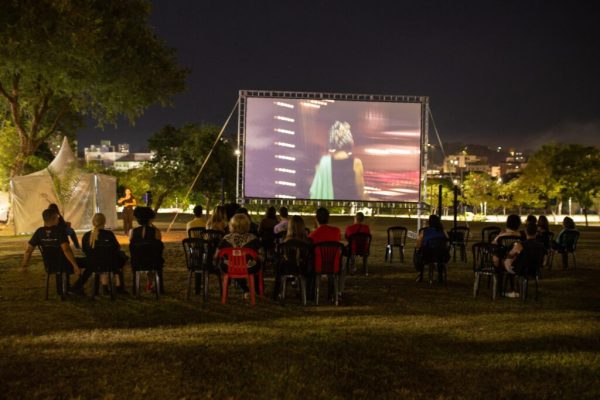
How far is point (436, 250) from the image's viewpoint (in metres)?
9.71

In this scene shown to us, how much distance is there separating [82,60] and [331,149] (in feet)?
25.9

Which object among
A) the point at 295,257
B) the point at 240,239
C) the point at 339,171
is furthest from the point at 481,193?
the point at 240,239

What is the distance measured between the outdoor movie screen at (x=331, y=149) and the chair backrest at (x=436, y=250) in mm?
8408

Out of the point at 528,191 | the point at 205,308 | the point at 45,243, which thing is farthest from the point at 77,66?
the point at 528,191

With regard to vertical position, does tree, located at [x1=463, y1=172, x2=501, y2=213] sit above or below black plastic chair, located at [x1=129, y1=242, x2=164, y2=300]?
above

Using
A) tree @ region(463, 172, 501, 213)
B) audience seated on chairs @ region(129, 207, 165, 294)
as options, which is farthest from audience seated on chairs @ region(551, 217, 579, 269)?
tree @ region(463, 172, 501, 213)

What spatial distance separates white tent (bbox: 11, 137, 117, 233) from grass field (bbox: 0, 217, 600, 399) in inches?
504

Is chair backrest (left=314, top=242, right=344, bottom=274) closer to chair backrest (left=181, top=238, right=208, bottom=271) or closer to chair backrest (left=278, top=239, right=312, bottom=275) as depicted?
chair backrest (left=278, top=239, right=312, bottom=275)

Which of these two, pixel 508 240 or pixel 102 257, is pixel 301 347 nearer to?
pixel 102 257

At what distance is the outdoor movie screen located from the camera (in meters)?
17.8

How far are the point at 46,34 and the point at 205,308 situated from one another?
939 cm

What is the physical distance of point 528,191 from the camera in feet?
165

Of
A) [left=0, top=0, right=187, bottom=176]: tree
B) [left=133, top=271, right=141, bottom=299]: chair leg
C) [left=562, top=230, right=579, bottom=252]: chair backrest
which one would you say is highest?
[left=0, top=0, right=187, bottom=176]: tree

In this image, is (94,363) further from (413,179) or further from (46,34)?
(413,179)
